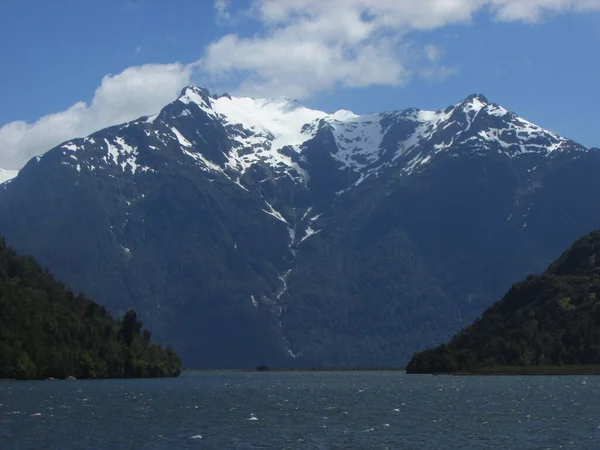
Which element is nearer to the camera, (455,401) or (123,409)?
(123,409)

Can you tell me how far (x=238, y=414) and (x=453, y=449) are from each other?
5545cm

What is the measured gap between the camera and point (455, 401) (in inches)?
7564

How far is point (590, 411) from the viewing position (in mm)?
→ 162125

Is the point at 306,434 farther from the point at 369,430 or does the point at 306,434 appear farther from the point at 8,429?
the point at 8,429

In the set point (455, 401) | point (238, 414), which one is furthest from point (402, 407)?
point (238, 414)

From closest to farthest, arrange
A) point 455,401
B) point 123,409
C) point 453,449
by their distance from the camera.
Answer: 1. point 453,449
2. point 123,409
3. point 455,401

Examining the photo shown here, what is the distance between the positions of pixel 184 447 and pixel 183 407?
2593 inches

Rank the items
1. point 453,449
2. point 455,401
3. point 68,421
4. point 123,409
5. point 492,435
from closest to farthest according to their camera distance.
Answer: point 453,449 → point 492,435 → point 68,421 → point 123,409 → point 455,401

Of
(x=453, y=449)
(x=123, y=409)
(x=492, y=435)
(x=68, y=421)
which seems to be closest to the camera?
(x=453, y=449)

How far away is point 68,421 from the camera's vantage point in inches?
5778

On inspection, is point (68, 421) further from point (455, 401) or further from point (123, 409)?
point (455, 401)

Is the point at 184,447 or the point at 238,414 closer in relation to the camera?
the point at 184,447

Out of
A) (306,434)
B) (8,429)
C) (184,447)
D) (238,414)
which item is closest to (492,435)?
(306,434)

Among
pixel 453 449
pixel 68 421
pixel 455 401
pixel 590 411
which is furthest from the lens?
pixel 455 401
